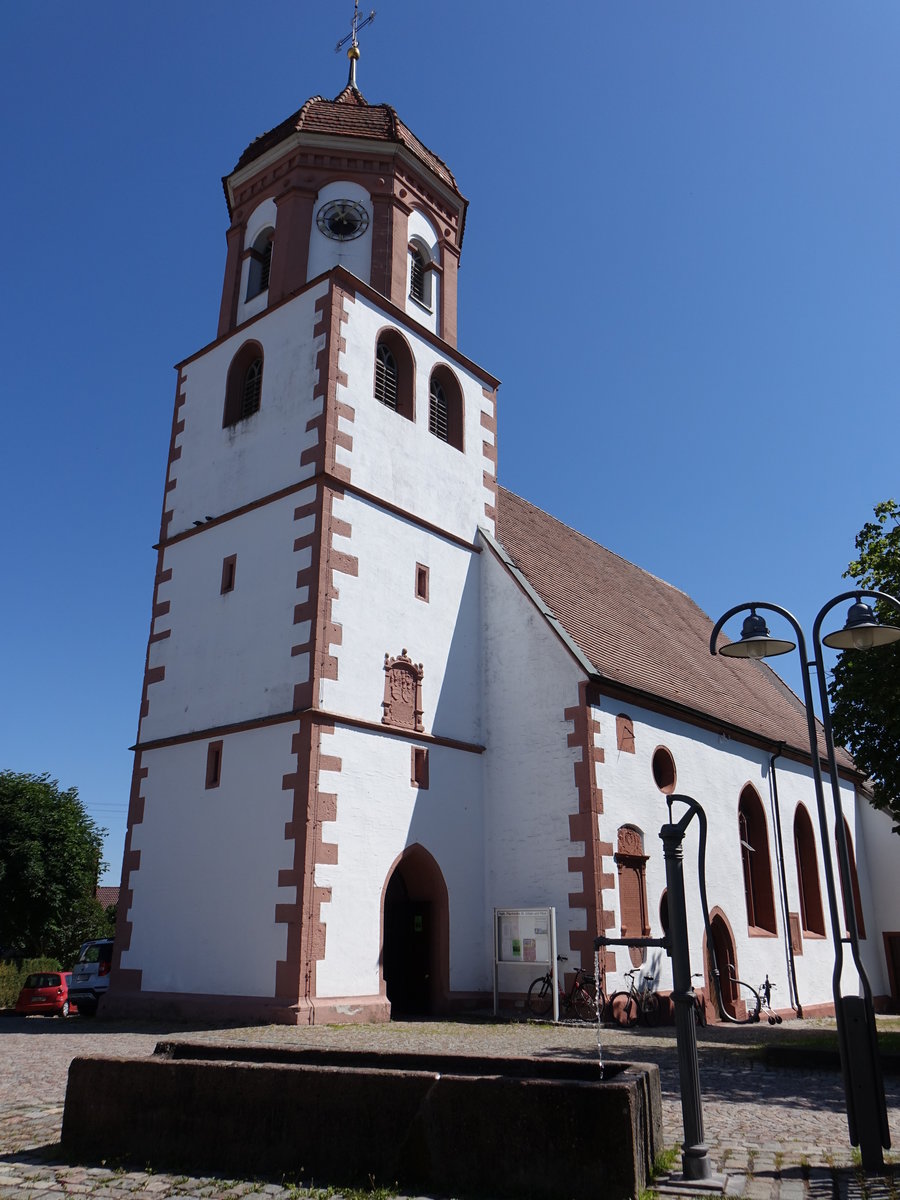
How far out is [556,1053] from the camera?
10.8m

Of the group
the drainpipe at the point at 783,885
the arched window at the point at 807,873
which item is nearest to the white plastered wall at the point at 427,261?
the drainpipe at the point at 783,885

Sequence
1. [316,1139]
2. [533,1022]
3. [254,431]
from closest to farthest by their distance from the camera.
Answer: [316,1139], [533,1022], [254,431]

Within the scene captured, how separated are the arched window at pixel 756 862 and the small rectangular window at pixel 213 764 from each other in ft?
36.3

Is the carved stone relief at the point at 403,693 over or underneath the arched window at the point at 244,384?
underneath

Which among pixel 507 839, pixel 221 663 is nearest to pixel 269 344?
pixel 221 663

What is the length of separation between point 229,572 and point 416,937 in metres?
7.01

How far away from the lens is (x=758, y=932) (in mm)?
20469

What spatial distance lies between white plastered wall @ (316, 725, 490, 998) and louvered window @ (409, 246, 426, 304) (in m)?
9.33

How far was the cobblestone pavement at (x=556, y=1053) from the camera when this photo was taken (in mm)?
5191

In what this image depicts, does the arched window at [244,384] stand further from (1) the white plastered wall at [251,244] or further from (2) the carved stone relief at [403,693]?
(2) the carved stone relief at [403,693]

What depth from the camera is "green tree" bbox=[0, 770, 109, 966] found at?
3127 centimetres

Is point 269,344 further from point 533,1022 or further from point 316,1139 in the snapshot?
point 316,1139

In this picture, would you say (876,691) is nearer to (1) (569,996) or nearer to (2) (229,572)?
(1) (569,996)

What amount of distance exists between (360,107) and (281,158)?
7.46 feet
